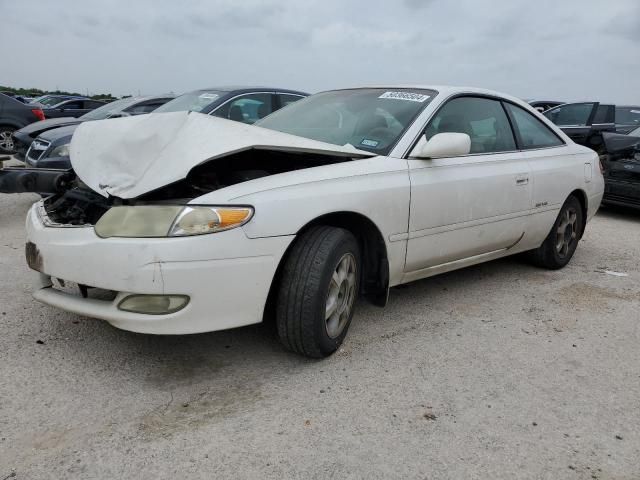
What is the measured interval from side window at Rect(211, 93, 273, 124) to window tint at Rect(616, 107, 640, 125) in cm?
850

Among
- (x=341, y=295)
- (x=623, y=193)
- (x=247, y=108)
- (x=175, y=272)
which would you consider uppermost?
(x=247, y=108)

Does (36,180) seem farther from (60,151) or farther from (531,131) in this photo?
(531,131)

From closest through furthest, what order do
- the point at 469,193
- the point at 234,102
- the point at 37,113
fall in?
the point at 469,193
the point at 234,102
the point at 37,113

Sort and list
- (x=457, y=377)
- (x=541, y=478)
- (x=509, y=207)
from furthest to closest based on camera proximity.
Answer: (x=509, y=207), (x=457, y=377), (x=541, y=478)

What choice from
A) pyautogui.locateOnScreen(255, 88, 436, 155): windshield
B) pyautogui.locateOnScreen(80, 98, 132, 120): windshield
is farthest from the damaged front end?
pyautogui.locateOnScreen(80, 98, 132, 120): windshield

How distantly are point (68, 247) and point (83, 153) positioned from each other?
84 centimetres

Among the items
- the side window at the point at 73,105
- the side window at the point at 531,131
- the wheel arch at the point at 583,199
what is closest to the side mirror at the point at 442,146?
the side window at the point at 531,131

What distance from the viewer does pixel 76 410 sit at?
95.5 inches

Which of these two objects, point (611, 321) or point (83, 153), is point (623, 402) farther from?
point (83, 153)

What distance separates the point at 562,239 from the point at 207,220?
3491 mm

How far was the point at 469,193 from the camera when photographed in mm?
3662

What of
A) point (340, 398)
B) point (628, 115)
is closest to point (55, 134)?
point (340, 398)

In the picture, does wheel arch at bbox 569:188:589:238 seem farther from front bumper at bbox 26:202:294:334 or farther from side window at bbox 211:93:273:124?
side window at bbox 211:93:273:124

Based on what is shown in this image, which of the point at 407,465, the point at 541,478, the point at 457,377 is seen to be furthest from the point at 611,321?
the point at 407,465
